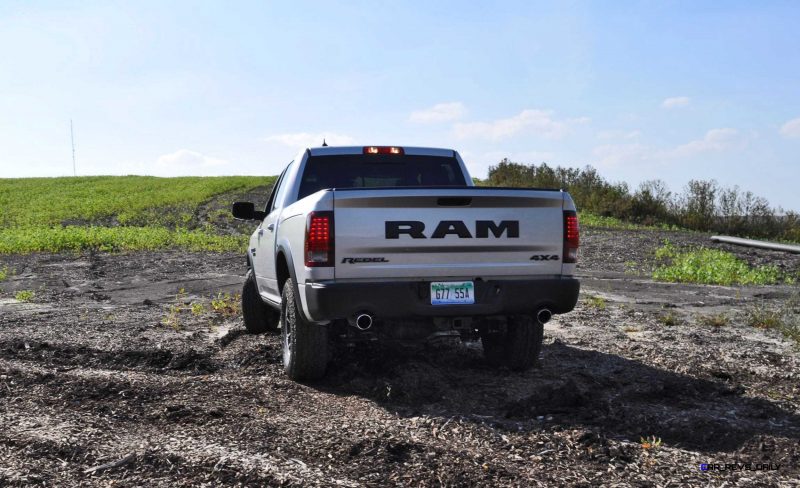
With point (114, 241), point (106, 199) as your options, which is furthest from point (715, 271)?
point (106, 199)

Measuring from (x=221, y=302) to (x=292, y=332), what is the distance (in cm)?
558

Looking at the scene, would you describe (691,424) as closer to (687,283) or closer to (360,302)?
(360,302)

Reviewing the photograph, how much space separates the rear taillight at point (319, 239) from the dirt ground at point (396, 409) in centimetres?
109

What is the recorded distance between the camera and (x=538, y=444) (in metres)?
4.60

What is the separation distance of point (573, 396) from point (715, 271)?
12.6m

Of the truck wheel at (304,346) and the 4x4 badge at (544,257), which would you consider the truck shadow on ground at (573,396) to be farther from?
the 4x4 badge at (544,257)

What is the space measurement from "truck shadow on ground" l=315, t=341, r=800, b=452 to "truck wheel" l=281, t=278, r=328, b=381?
197 millimetres

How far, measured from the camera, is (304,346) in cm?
620

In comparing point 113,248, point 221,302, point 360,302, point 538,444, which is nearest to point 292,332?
point 360,302

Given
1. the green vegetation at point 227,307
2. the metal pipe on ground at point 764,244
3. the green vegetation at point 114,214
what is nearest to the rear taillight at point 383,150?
the green vegetation at point 227,307

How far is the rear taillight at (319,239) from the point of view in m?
5.53

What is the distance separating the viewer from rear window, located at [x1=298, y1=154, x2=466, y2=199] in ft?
24.1

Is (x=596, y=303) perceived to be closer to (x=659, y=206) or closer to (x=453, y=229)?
(x=453, y=229)

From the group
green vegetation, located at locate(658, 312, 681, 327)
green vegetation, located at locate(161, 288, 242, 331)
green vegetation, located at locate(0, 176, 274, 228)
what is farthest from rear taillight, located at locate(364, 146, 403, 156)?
green vegetation, located at locate(0, 176, 274, 228)
